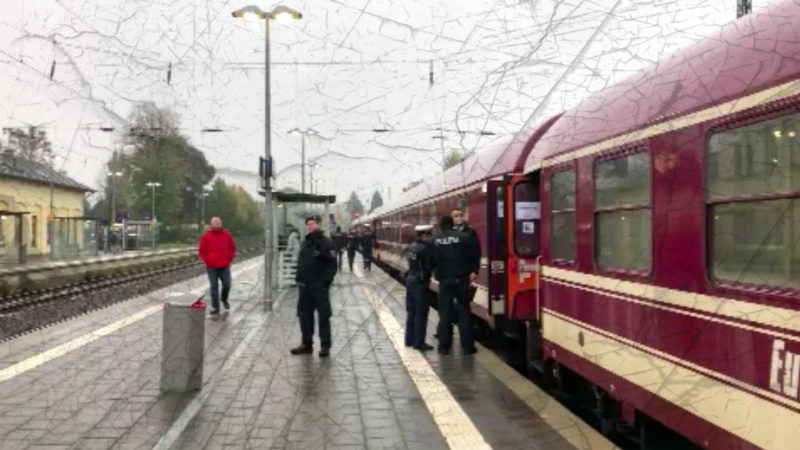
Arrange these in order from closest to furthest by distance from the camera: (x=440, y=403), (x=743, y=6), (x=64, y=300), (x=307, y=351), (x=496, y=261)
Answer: (x=743, y=6), (x=440, y=403), (x=307, y=351), (x=496, y=261), (x=64, y=300)

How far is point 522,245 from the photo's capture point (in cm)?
970

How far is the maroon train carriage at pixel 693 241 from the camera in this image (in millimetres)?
3607

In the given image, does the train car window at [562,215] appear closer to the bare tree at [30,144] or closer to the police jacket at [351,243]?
the bare tree at [30,144]

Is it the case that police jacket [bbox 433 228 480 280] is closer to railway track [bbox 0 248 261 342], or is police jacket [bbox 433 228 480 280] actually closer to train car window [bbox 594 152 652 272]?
railway track [bbox 0 248 261 342]

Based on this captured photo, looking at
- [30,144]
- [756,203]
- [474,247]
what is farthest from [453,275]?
[30,144]

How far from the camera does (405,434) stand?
6160 mm

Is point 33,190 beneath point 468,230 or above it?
above

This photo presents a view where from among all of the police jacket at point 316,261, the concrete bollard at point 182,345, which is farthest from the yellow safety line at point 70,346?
the police jacket at point 316,261

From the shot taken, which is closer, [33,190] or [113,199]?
[33,190]

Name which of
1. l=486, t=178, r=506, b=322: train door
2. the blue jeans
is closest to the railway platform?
l=486, t=178, r=506, b=322: train door

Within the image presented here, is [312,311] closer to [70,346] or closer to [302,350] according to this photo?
[302,350]

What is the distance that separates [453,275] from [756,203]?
648 centimetres

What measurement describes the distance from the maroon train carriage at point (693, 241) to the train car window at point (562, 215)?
31 millimetres

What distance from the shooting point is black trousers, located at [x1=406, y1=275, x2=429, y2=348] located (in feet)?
34.3
